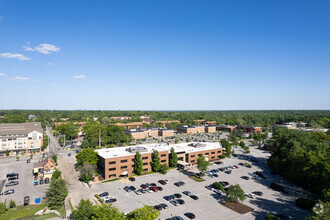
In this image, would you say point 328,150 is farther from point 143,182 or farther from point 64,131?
point 64,131

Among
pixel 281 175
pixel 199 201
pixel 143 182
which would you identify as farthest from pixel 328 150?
pixel 143 182

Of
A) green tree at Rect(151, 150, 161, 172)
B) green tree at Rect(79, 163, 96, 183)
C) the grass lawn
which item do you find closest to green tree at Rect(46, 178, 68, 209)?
the grass lawn

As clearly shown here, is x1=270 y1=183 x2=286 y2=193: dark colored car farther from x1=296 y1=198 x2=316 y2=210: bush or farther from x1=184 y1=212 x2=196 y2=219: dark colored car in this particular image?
x1=184 y1=212 x2=196 y2=219: dark colored car

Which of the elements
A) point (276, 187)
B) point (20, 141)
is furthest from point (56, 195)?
point (20, 141)

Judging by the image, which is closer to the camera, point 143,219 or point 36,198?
point 143,219

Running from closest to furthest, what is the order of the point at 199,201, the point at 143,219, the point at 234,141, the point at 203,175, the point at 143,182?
the point at 143,219, the point at 199,201, the point at 143,182, the point at 203,175, the point at 234,141
